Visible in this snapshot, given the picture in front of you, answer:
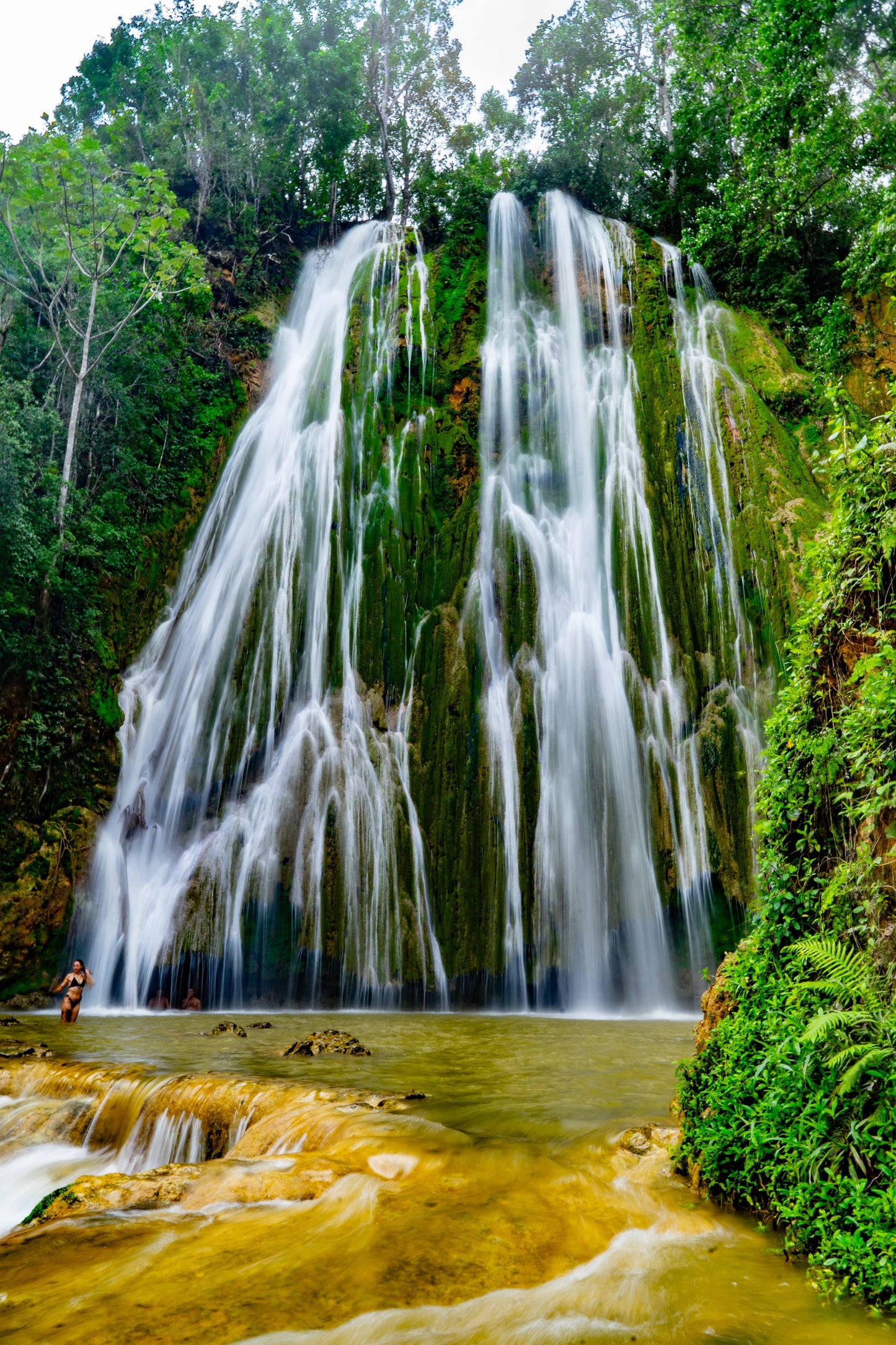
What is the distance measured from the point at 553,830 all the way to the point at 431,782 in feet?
7.36

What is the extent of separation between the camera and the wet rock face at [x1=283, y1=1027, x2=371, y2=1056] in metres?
7.51

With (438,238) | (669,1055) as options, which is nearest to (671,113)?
(438,238)

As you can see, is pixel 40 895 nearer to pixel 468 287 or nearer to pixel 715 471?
pixel 715 471

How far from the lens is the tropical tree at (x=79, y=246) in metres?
14.9

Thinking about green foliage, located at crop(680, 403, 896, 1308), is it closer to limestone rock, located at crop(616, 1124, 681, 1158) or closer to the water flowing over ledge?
limestone rock, located at crop(616, 1124, 681, 1158)

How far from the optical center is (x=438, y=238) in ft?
78.6

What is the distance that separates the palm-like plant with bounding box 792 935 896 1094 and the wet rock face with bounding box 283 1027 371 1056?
5.23 m

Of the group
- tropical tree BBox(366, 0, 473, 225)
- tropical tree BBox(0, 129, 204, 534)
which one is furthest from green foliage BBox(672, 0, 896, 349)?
tropical tree BBox(0, 129, 204, 534)

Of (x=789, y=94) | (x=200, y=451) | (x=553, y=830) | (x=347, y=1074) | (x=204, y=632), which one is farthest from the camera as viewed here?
(x=200, y=451)

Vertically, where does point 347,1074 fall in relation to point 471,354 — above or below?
below

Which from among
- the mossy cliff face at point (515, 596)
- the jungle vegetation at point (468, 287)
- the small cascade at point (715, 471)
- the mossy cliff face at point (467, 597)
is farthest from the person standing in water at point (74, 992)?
the small cascade at point (715, 471)

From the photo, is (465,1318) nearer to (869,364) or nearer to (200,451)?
(200,451)

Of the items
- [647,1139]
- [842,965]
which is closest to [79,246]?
[647,1139]

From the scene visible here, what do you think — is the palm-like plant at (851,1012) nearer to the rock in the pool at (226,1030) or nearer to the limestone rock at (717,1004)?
the limestone rock at (717,1004)
